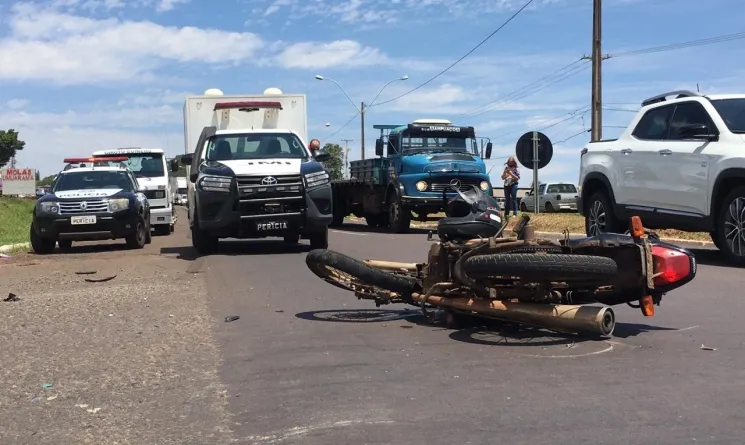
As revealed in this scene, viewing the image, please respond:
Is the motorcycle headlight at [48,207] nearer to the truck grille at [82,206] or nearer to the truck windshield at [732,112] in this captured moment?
the truck grille at [82,206]

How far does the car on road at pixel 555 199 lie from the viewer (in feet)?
140

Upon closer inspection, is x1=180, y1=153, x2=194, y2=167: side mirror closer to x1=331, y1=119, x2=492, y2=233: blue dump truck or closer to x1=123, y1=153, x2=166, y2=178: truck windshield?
x1=331, y1=119, x2=492, y2=233: blue dump truck

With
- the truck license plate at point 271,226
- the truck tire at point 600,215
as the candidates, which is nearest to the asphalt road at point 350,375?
the truck tire at point 600,215

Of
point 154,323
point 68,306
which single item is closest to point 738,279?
point 154,323

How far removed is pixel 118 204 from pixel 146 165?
24.6ft

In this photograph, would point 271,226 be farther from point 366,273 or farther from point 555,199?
point 555,199

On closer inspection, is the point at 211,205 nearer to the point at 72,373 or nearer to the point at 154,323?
the point at 154,323

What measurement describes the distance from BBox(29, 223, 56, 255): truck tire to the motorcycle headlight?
1.58 feet

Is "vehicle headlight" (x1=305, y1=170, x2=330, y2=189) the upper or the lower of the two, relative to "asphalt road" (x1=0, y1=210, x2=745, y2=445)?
upper

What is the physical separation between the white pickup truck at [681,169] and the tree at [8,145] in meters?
81.5

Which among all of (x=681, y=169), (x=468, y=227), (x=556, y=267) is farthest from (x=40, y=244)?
(x=556, y=267)

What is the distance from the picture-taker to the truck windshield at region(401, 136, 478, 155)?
66.1 ft

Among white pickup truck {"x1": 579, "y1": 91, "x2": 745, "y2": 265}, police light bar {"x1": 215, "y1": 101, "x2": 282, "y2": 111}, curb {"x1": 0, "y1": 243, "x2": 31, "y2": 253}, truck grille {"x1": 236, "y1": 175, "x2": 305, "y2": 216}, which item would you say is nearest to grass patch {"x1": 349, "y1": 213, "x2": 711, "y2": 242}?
white pickup truck {"x1": 579, "y1": 91, "x2": 745, "y2": 265}

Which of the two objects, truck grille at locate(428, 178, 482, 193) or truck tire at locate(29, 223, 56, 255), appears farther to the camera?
truck grille at locate(428, 178, 482, 193)
